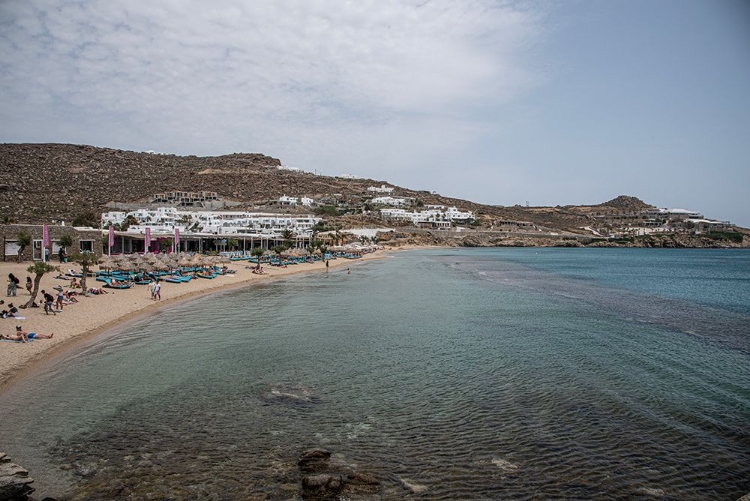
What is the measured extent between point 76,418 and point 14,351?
504 centimetres

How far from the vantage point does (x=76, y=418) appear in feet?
29.7

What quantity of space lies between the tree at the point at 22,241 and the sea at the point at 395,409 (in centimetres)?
1629

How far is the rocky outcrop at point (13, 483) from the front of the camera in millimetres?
5859

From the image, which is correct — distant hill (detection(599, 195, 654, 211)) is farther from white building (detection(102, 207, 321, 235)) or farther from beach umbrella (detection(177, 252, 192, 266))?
beach umbrella (detection(177, 252, 192, 266))

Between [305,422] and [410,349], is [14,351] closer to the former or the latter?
[305,422]

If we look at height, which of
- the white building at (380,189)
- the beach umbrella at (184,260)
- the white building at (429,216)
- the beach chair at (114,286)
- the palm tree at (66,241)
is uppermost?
the white building at (380,189)

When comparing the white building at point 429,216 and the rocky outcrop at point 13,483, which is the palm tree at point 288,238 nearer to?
the white building at point 429,216

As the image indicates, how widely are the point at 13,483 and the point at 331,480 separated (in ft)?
13.1

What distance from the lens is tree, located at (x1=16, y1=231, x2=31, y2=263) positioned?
97.4ft

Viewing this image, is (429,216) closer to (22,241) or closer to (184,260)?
(184,260)

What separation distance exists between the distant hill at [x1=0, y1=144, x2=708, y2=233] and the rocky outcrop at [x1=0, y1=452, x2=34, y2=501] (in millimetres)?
58136

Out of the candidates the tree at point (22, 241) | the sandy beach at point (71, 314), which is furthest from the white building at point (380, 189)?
the tree at point (22, 241)

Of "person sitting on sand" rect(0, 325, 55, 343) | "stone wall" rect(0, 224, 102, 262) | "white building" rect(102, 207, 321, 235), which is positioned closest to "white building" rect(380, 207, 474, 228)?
"white building" rect(102, 207, 321, 235)

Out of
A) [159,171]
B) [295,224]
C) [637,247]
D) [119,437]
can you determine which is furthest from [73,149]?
[637,247]
